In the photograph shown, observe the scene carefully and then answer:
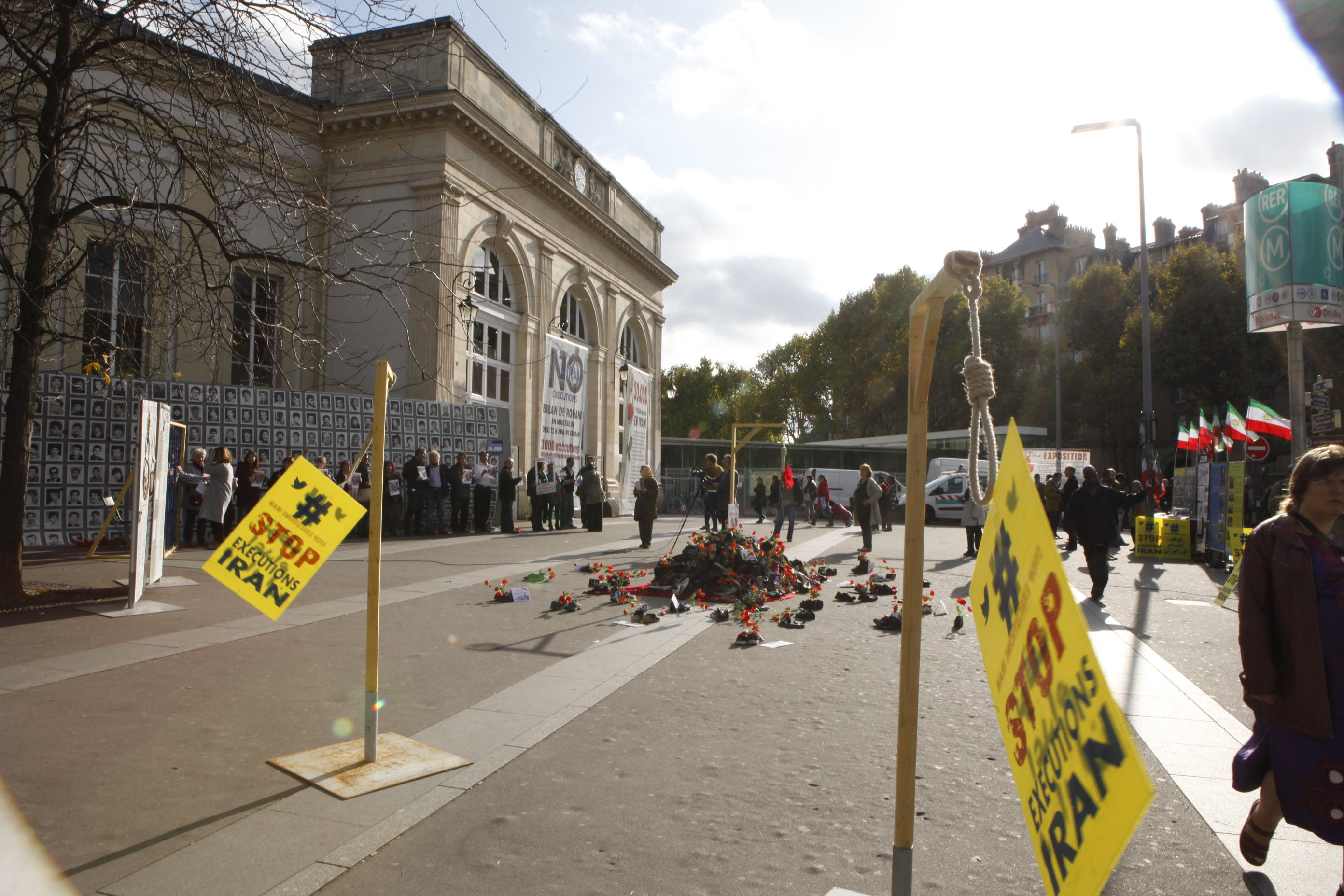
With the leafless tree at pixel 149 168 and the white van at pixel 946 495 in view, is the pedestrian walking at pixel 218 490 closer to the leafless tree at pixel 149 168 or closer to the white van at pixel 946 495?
the leafless tree at pixel 149 168

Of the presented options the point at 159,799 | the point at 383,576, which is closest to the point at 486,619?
the point at 383,576

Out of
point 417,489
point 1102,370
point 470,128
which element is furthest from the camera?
point 1102,370

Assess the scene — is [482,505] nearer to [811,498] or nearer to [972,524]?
[972,524]

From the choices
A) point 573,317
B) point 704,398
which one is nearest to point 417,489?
point 573,317

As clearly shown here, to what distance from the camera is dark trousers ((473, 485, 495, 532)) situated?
19391mm

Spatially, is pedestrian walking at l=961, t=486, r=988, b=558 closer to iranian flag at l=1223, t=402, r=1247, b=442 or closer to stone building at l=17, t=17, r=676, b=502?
iranian flag at l=1223, t=402, r=1247, b=442

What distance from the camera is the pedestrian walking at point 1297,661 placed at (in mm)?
2820

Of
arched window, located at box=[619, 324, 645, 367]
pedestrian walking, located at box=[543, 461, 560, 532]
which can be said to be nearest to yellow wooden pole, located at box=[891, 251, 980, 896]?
pedestrian walking, located at box=[543, 461, 560, 532]

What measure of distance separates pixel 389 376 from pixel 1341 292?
15.6 m

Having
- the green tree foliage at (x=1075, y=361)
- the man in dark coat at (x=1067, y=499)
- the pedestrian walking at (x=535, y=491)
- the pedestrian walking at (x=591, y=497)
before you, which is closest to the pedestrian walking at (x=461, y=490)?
the pedestrian walking at (x=535, y=491)

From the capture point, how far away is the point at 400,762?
14.0 ft

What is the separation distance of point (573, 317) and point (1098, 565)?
2198cm

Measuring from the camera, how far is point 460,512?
1889cm

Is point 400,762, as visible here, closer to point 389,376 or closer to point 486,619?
point 389,376
